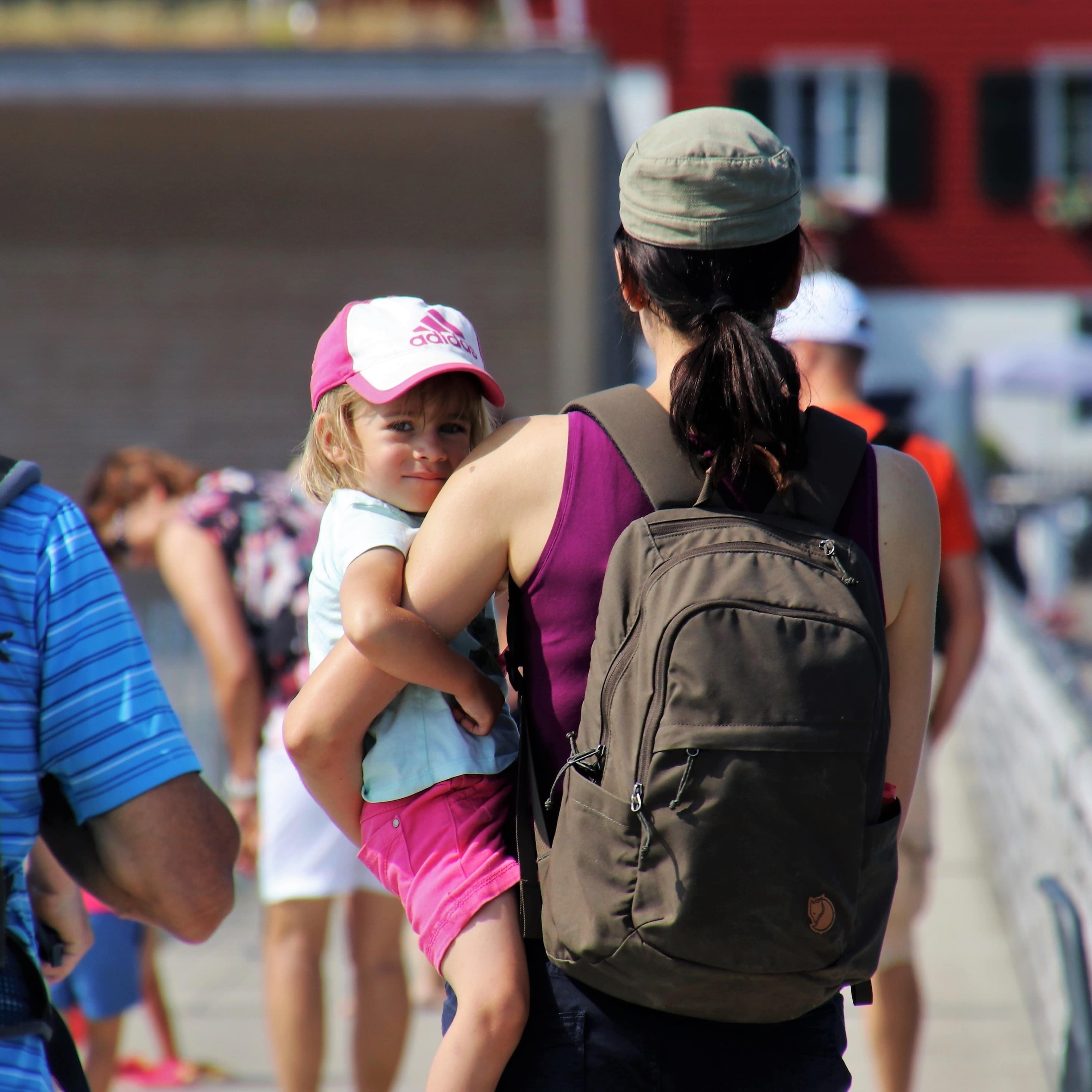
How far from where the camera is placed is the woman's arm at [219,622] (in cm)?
363

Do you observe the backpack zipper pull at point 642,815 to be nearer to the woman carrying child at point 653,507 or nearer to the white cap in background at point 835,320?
the woman carrying child at point 653,507

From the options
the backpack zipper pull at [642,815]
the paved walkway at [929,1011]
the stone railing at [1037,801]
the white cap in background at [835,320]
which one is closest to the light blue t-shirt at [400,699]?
the backpack zipper pull at [642,815]

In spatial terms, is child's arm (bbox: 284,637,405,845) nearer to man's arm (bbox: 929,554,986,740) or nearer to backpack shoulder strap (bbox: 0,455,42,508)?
backpack shoulder strap (bbox: 0,455,42,508)

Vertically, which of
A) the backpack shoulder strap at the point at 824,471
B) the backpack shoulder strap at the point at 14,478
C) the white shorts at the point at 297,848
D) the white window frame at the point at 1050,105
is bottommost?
the white window frame at the point at 1050,105

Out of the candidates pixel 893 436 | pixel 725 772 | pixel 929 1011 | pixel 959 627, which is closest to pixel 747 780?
pixel 725 772

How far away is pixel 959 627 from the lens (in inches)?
150

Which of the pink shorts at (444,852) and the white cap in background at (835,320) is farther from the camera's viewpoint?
the white cap in background at (835,320)

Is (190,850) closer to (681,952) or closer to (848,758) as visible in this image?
(681,952)

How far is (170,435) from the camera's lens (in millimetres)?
13922

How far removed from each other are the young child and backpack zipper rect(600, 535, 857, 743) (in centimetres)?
27

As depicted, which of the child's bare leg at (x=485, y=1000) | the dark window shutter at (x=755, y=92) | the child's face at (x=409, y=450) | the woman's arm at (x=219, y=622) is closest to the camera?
the child's bare leg at (x=485, y=1000)

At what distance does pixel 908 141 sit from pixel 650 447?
20567 mm

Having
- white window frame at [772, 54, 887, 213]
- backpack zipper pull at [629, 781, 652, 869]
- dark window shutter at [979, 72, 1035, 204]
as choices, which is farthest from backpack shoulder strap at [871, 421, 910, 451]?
dark window shutter at [979, 72, 1035, 204]

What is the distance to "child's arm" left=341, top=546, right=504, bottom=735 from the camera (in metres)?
1.73
